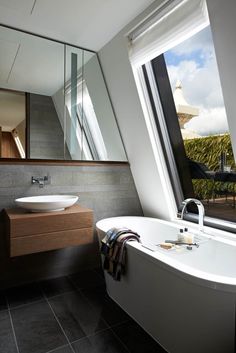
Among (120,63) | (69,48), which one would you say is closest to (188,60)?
(120,63)

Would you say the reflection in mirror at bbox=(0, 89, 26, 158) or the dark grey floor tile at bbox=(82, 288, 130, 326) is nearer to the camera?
the dark grey floor tile at bbox=(82, 288, 130, 326)

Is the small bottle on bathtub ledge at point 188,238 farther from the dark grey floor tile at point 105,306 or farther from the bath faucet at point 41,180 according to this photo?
the bath faucet at point 41,180

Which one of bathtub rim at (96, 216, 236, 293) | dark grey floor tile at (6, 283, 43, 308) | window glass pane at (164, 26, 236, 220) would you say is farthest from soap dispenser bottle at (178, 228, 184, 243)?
dark grey floor tile at (6, 283, 43, 308)

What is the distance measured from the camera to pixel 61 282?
257 cm

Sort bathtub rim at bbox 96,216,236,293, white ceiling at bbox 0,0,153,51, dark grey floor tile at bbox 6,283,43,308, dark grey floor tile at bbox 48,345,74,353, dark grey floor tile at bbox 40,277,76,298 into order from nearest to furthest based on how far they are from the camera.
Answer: bathtub rim at bbox 96,216,236,293, dark grey floor tile at bbox 48,345,74,353, white ceiling at bbox 0,0,153,51, dark grey floor tile at bbox 6,283,43,308, dark grey floor tile at bbox 40,277,76,298

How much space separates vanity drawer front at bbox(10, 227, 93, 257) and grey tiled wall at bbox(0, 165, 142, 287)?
512mm

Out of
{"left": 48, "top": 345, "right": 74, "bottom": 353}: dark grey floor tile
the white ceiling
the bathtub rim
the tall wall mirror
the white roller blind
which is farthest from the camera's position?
the tall wall mirror

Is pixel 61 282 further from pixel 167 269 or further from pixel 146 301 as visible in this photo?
pixel 167 269

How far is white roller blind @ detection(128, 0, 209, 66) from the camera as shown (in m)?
1.75

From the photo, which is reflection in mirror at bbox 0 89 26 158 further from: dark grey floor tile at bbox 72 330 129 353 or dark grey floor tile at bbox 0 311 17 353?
dark grey floor tile at bbox 72 330 129 353

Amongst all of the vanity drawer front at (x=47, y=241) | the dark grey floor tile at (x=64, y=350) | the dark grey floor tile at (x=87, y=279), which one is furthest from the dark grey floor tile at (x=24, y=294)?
the dark grey floor tile at (x=64, y=350)

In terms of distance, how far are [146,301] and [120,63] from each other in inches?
88.9

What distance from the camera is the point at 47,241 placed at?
6.88 ft

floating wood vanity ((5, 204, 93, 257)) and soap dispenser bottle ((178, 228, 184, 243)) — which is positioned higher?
floating wood vanity ((5, 204, 93, 257))
